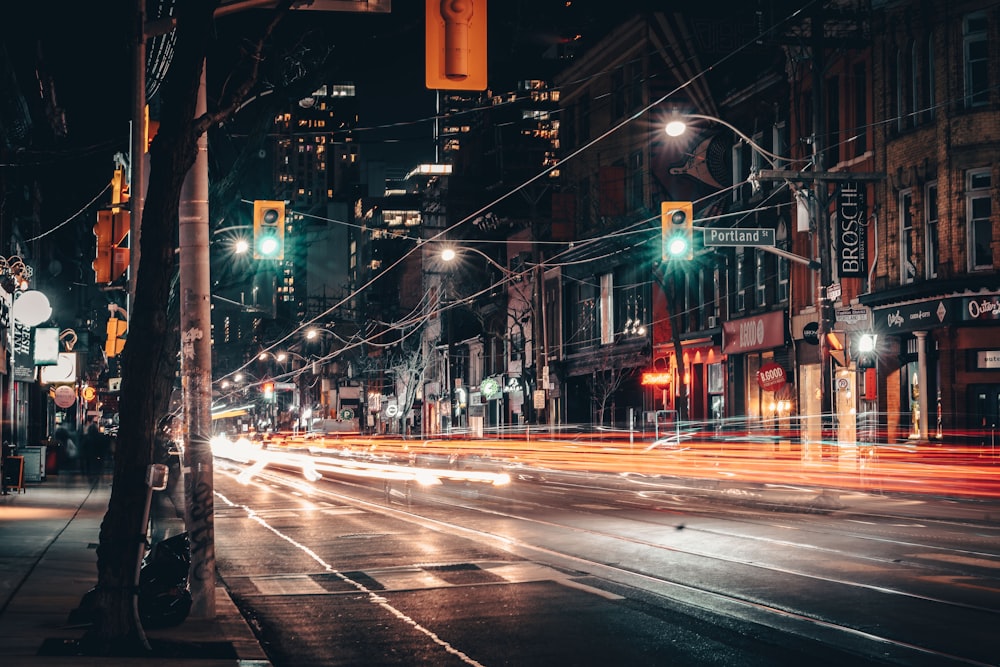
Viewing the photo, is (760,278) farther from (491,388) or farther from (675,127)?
(491,388)

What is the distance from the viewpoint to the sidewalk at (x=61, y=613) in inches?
365

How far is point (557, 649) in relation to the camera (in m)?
9.95

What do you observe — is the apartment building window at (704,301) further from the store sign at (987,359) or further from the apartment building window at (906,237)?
the store sign at (987,359)

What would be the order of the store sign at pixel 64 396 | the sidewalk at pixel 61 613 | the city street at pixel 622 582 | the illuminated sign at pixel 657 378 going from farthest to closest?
the illuminated sign at pixel 657 378 < the store sign at pixel 64 396 < the city street at pixel 622 582 < the sidewalk at pixel 61 613

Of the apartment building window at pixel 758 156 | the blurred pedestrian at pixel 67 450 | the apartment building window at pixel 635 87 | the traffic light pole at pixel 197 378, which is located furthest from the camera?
the apartment building window at pixel 635 87

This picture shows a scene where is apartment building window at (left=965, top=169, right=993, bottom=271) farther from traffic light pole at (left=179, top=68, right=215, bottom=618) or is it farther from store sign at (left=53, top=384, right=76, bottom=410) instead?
store sign at (left=53, top=384, right=76, bottom=410)

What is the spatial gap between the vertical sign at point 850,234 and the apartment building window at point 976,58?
13.4 feet

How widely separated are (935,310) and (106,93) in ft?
82.2

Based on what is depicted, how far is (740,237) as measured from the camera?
2966 centimetres

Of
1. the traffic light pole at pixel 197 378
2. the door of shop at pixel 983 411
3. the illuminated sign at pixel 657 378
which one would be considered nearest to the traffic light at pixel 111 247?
the traffic light pole at pixel 197 378

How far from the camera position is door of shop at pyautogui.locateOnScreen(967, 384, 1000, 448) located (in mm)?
33281

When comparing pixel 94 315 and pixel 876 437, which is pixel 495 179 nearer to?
pixel 94 315

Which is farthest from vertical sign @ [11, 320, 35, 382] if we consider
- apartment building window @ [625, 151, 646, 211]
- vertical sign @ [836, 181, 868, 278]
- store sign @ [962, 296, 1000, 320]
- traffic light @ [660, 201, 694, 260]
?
apartment building window @ [625, 151, 646, 211]

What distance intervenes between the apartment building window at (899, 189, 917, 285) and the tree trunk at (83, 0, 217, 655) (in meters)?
29.4
